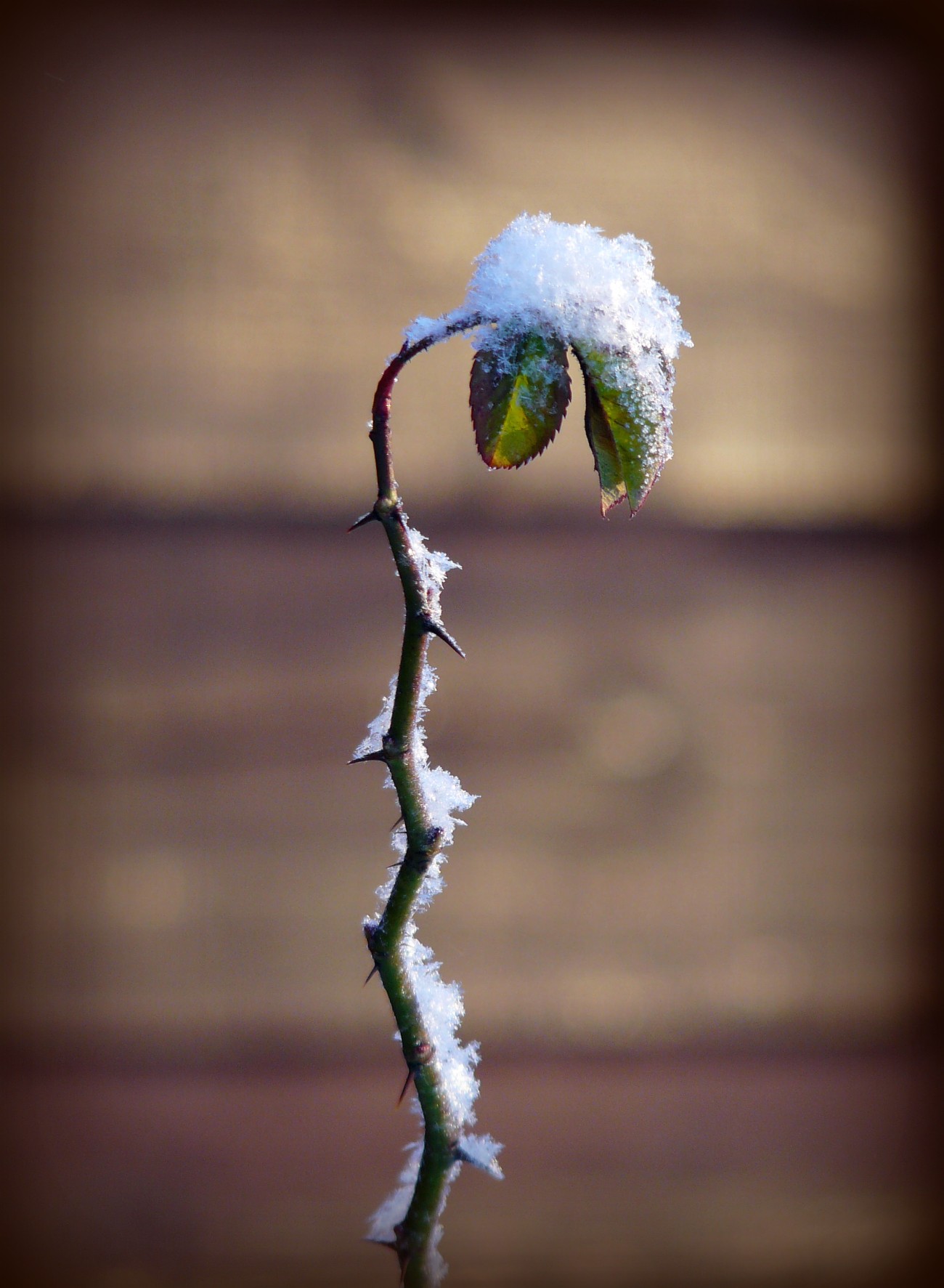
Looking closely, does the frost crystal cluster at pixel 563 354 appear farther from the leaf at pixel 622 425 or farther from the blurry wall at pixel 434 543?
the blurry wall at pixel 434 543

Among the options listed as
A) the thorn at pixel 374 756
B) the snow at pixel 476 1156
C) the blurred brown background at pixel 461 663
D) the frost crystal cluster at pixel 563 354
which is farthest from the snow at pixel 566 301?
the blurred brown background at pixel 461 663

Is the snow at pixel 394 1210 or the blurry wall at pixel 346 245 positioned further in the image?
the blurry wall at pixel 346 245

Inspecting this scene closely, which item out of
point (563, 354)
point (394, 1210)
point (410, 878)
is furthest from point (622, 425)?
point (394, 1210)

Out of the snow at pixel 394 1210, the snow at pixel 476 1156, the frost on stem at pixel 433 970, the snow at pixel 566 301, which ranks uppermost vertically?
the snow at pixel 566 301

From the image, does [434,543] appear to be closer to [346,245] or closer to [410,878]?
[346,245]

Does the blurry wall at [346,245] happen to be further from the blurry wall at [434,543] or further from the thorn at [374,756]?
the thorn at [374,756]

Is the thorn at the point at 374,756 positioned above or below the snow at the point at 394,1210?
above

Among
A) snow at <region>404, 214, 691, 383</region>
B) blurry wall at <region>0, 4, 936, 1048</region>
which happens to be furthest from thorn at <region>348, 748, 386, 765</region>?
blurry wall at <region>0, 4, 936, 1048</region>

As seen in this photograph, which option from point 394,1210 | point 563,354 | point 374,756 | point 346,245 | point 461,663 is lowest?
point 394,1210

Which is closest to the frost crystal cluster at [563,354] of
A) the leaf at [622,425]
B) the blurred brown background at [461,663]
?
the leaf at [622,425]

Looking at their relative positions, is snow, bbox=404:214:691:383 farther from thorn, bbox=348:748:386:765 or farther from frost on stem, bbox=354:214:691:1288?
thorn, bbox=348:748:386:765
